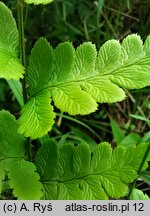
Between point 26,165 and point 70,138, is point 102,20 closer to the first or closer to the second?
point 70,138

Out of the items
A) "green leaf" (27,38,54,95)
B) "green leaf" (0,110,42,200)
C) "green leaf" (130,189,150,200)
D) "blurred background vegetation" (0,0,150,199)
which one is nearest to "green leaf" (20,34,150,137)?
"green leaf" (27,38,54,95)

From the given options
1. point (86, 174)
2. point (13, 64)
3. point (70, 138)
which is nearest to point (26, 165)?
point (86, 174)

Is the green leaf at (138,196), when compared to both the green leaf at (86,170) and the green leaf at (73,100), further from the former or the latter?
the green leaf at (73,100)

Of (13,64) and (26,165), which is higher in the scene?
(13,64)

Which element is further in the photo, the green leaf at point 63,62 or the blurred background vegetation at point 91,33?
the blurred background vegetation at point 91,33

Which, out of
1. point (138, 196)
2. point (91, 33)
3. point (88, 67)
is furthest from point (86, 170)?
point (91, 33)

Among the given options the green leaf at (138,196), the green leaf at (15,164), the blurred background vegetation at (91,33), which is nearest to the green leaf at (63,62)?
the green leaf at (15,164)

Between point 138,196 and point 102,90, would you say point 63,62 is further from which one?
point 138,196
